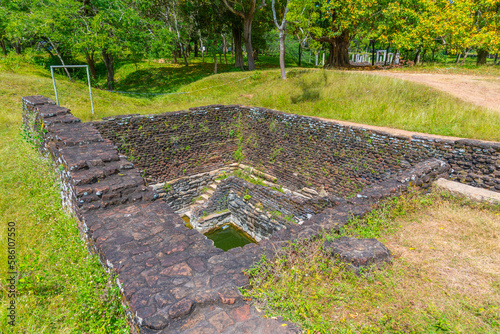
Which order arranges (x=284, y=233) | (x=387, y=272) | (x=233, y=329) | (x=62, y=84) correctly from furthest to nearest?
(x=62, y=84) < (x=284, y=233) < (x=387, y=272) < (x=233, y=329)

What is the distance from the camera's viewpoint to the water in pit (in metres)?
9.88

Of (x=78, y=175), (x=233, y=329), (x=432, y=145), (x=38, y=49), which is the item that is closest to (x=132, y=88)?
(x=38, y=49)

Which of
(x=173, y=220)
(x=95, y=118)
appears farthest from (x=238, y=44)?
(x=173, y=220)

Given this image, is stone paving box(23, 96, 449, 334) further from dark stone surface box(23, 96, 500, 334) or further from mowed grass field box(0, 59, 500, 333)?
mowed grass field box(0, 59, 500, 333)

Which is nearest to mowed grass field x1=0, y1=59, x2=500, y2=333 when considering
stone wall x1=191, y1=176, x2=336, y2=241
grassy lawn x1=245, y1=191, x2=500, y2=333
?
grassy lawn x1=245, y1=191, x2=500, y2=333

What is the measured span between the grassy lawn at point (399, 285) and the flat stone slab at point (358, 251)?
104 mm

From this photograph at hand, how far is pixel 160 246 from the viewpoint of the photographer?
3352 millimetres

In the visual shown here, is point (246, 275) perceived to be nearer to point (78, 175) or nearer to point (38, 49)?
point (78, 175)

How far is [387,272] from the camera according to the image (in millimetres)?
3303

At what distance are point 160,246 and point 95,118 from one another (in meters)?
8.61

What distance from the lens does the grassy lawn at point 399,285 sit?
262 cm

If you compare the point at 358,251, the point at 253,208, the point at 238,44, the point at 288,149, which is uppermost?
the point at 238,44

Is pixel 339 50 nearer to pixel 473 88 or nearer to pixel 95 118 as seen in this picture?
pixel 473 88

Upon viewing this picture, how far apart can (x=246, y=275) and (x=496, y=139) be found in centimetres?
777
